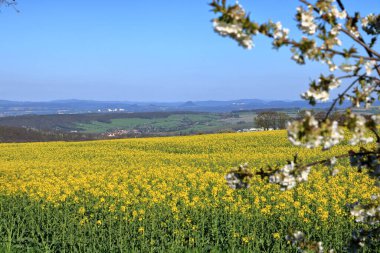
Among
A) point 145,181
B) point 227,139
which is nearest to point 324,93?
point 145,181

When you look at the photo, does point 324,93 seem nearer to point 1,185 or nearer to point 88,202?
point 88,202

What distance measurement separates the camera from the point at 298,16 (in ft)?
8.52

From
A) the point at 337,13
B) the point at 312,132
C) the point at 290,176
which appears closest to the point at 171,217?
the point at 290,176

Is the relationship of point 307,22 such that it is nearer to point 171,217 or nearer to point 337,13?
point 337,13

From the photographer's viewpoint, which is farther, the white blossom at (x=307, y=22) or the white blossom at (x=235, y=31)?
the white blossom at (x=307, y=22)

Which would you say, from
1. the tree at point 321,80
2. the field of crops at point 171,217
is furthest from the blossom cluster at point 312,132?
the field of crops at point 171,217

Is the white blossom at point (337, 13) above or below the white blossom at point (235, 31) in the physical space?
above

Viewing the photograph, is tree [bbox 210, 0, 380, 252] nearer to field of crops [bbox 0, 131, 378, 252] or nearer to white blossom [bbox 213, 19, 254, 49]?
white blossom [bbox 213, 19, 254, 49]

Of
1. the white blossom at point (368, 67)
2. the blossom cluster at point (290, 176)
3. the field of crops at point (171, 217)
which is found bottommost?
the field of crops at point (171, 217)

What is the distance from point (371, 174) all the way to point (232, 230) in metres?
6.25

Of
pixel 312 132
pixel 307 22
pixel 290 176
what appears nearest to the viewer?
pixel 312 132

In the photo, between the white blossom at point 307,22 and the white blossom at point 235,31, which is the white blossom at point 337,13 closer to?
the white blossom at point 307,22

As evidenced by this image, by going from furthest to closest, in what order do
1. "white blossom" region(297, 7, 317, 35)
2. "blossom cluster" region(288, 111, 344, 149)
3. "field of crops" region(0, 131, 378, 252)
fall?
1. "field of crops" region(0, 131, 378, 252)
2. "white blossom" region(297, 7, 317, 35)
3. "blossom cluster" region(288, 111, 344, 149)

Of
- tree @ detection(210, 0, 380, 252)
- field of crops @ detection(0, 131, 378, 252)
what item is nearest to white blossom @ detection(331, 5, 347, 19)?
tree @ detection(210, 0, 380, 252)
